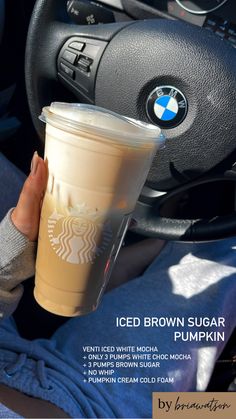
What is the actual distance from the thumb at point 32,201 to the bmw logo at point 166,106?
0.17 meters

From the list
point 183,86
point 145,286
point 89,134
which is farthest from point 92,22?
point 145,286

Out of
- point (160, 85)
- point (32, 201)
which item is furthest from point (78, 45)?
point (32, 201)

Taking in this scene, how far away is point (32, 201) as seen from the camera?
2.40ft

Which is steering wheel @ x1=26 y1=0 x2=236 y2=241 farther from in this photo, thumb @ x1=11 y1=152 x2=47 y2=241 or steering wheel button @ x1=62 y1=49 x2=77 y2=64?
thumb @ x1=11 y1=152 x2=47 y2=241

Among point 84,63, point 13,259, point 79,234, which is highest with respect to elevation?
point 84,63

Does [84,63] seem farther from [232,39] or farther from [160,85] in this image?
[232,39]

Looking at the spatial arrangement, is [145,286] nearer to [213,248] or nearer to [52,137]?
[213,248]

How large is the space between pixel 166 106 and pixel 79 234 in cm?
21

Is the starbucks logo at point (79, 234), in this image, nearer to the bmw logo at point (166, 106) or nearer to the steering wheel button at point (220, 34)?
the bmw logo at point (166, 106)

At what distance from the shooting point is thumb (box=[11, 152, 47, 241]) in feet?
2.30

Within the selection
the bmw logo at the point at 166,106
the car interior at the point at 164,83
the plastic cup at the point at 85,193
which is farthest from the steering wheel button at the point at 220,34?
the plastic cup at the point at 85,193

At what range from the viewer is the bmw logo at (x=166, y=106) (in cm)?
78

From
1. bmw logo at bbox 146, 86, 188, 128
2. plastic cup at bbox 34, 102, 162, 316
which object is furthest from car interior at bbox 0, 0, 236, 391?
plastic cup at bbox 34, 102, 162, 316

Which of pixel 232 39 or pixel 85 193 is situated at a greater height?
pixel 232 39
